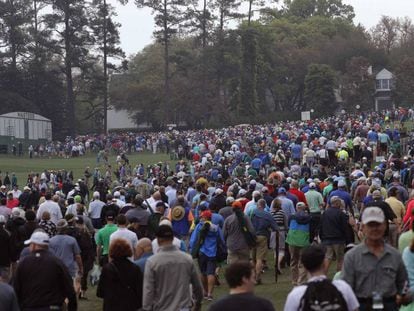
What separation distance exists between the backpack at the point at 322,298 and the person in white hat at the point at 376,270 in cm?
92

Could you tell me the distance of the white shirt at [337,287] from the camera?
22.8 ft

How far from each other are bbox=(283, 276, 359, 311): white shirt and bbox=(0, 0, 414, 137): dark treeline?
74939mm

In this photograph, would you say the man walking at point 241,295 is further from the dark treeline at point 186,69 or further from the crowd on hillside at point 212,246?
the dark treeline at point 186,69

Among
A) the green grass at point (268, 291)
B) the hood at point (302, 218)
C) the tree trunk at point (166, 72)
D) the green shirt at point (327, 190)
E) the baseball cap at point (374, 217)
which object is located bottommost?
the green grass at point (268, 291)

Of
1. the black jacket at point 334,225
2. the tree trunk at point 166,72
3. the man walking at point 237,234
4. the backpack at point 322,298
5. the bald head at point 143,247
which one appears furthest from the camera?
the tree trunk at point 166,72

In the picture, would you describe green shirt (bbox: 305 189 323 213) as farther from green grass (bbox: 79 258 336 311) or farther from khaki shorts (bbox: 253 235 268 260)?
khaki shorts (bbox: 253 235 268 260)

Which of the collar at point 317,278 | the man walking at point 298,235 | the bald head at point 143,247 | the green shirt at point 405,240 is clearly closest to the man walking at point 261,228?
the man walking at point 298,235

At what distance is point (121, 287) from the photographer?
9.57 meters

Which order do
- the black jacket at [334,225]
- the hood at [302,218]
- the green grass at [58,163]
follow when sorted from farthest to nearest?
the green grass at [58,163] < the hood at [302,218] < the black jacket at [334,225]

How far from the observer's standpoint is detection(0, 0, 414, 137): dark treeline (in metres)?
82.5

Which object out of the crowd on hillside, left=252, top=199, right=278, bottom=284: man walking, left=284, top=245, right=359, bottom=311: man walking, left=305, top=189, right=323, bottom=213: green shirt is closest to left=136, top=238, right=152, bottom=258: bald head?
the crowd on hillside

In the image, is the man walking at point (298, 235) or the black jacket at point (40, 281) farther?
the man walking at point (298, 235)

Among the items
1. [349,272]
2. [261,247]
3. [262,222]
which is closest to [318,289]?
[349,272]

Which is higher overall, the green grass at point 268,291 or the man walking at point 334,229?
the man walking at point 334,229
